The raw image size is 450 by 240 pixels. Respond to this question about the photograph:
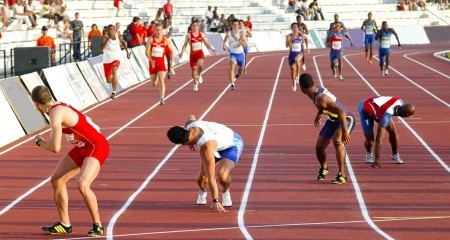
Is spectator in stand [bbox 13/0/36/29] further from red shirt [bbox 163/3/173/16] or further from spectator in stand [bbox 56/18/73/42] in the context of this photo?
red shirt [bbox 163/3/173/16]

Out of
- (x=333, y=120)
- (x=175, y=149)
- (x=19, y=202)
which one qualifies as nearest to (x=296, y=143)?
(x=175, y=149)

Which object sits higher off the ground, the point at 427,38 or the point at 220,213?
the point at 220,213

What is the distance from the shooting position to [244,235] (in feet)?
38.5

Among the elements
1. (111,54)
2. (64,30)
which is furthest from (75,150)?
(64,30)

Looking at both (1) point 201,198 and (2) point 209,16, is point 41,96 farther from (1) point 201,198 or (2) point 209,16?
(2) point 209,16

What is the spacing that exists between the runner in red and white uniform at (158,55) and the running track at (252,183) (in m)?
0.61

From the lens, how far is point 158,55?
28016mm

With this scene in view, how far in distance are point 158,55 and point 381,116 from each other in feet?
38.7

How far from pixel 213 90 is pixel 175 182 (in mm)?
16956

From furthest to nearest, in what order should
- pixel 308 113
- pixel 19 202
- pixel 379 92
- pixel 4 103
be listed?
pixel 379 92
pixel 308 113
pixel 4 103
pixel 19 202

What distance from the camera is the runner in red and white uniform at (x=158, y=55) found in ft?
91.1

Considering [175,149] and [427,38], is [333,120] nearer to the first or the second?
[175,149]

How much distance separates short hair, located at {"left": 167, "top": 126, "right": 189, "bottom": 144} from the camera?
486 inches

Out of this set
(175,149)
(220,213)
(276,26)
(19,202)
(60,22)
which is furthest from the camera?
(276,26)
